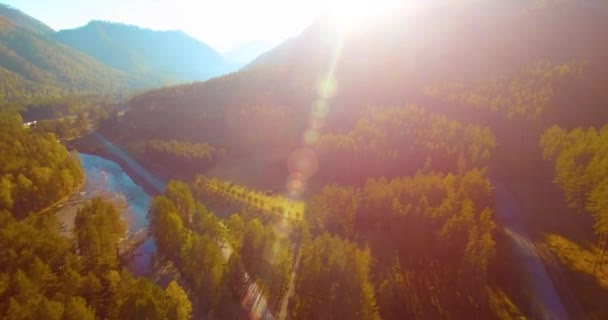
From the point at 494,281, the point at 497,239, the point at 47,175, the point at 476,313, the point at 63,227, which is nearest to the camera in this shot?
the point at 476,313

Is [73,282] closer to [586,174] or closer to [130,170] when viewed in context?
[586,174]

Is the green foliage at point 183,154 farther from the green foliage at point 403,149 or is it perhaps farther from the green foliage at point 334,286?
the green foliage at point 334,286

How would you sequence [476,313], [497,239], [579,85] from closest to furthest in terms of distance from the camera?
[476,313], [497,239], [579,85]

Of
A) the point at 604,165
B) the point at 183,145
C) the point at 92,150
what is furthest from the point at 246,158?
the point at 604,165

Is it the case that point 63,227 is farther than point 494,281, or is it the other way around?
point 63,227

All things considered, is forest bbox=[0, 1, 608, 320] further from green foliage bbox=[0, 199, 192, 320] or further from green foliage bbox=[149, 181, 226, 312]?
green foliage bbox=[149, 181, 226, 312]

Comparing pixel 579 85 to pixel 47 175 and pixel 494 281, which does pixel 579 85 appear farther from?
pixel 47 175
